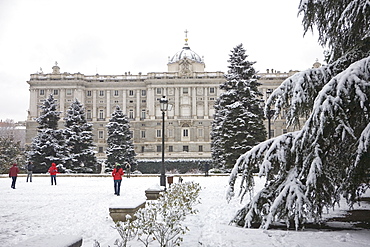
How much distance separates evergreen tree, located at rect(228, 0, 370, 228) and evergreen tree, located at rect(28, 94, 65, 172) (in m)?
30.5

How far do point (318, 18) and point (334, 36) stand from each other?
0.53m

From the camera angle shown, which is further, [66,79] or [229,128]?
[66,79]

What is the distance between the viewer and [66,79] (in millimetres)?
71188

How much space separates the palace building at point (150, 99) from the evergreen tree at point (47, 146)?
3056cm

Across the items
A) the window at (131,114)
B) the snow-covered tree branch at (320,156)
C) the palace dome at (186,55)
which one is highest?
the palace dome at (186,55)

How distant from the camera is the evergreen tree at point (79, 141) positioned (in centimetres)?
3946

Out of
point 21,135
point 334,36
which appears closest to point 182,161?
point 334,36

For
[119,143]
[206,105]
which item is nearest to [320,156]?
[119,143]

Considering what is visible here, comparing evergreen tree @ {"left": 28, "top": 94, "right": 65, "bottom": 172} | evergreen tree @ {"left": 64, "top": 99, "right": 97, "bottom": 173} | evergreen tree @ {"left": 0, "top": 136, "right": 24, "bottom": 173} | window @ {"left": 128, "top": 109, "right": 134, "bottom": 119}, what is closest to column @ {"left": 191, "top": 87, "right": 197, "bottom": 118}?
window @ {"left": 128, "top": 109, "right": 134, "bottom": 119}

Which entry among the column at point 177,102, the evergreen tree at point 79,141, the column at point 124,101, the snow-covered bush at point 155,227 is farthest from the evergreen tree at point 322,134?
the column at point 124,101

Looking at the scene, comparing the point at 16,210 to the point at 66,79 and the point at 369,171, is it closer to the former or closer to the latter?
the point at 369,171

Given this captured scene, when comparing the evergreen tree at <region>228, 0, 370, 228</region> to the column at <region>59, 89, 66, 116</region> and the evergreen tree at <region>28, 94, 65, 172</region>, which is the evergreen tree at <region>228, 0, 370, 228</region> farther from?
the column at <region>59, 89, 66, 116</region>

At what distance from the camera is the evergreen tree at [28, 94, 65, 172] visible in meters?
35.3

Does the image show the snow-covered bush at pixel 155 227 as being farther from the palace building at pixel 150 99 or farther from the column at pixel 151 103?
the column at pixel 151 103
